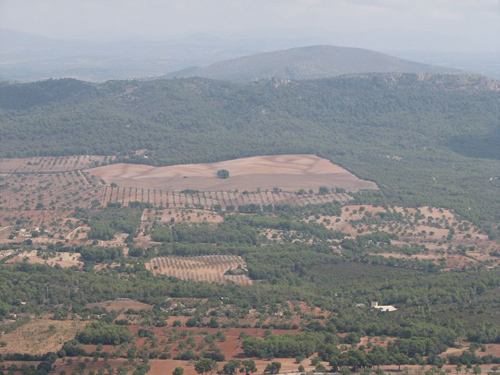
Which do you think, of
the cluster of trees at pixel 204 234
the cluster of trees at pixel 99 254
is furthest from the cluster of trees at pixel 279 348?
the cluster of trees at pixel 204 234

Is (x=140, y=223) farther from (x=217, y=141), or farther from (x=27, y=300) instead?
(x=217, y=141)

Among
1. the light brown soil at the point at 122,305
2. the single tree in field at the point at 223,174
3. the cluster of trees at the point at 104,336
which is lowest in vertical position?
the single tree in field at the point at 223,174

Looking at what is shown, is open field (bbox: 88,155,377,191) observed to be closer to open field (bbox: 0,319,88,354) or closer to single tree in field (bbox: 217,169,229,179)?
single tree in field (bbox: 217,169,229,179)

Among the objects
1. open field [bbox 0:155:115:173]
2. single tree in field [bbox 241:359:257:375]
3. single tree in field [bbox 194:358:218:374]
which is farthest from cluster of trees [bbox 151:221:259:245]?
single tree in field [bbox 241:359:257:375]

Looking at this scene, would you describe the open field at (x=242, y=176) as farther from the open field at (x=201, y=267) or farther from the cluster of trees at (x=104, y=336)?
the cluster of trees at (x=104, y=336)

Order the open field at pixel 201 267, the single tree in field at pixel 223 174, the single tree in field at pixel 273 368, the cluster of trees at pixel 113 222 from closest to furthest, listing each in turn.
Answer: the single tree in field at pixel 273 368
the open field at pixel 201 267
the cluster of trees at pixel 113 222
the single tree in field at pixel 223 174

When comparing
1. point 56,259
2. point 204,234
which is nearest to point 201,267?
point 204,234

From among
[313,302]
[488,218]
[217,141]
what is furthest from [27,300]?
[217,141]

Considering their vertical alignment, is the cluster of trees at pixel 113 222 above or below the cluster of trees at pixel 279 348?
below
